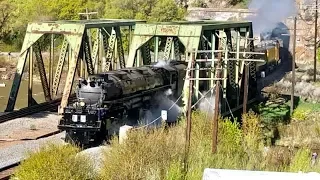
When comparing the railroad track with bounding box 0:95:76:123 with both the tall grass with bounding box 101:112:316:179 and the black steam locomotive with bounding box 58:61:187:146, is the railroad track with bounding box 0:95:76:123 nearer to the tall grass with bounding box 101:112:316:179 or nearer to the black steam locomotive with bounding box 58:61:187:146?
the black steam locomotive with bounding box 58:61:187:146

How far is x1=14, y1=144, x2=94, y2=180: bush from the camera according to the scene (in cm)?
1502

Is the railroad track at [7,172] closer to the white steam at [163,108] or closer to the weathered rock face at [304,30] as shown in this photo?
the white steam at [163,108]

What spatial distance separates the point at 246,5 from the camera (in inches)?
2549

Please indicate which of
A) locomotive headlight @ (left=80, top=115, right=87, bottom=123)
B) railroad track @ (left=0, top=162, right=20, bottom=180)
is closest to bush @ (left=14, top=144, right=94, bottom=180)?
railroad track @ (left=0, top=162, right=20, bottom=180)

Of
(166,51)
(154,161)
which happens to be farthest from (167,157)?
(166,51)

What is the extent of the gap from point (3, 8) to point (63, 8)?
733 cm

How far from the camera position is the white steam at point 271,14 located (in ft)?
176

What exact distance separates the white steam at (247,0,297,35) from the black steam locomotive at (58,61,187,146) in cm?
2988

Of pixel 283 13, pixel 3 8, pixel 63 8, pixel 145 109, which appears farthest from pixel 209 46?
pixel 3 8

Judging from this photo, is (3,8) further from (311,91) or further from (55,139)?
(55,139)

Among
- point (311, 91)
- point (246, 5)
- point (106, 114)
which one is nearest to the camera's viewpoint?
point (106, 114)

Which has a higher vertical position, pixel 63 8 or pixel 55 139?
pixel 63 8

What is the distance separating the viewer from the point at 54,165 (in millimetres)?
15055

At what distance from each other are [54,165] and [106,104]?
790 cm
